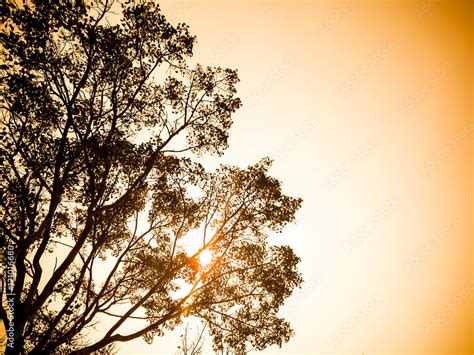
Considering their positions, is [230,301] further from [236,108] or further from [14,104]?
[14,104]

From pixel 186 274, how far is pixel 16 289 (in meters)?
5.55

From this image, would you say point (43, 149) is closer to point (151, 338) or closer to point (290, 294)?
point (151, 338)

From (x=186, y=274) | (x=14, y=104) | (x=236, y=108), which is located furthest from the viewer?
(x=186, y=274)

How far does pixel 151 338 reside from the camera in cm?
1157

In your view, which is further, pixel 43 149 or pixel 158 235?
pixel 158 235

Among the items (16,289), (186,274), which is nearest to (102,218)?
(16,289)

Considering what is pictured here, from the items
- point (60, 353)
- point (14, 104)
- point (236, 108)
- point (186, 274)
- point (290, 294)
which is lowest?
point (290, 294)

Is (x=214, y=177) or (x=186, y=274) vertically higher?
(x=214, y=177)

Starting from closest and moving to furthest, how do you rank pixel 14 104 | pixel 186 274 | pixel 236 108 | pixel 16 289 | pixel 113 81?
pixel 16 289 → pixel 14 104 → pixel 113 81 → pixel 236 108 → pixel 186 274

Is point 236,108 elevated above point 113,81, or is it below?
below

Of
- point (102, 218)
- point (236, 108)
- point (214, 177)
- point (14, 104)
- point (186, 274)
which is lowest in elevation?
point (186, 274)

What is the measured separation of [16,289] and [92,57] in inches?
264

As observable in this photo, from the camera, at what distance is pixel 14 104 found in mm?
8609

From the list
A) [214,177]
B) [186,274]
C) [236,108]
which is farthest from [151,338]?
[236,108]
